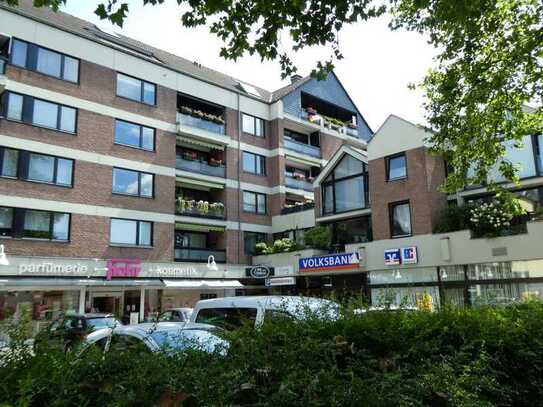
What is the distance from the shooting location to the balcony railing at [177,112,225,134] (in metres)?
31.1

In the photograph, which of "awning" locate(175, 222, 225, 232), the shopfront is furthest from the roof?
the shopfront

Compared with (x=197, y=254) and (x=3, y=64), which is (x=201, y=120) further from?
(x=3, y=64)

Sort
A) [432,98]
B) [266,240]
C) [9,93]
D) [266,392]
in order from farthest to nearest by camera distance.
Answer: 1. [266,240]
2. [9,93]
3. [432,98]
4. [266,392]

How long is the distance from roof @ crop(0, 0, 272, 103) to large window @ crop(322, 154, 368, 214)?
31.3ft

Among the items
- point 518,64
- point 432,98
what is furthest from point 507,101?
point 432,98

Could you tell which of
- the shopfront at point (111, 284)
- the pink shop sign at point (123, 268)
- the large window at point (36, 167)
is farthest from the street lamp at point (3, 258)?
the pink shop sign at point (123, 268)

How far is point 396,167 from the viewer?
26.8m

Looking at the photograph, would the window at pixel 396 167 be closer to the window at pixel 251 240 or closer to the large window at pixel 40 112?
the window at pixel 251 240

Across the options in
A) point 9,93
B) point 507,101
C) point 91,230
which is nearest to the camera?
point 507,101

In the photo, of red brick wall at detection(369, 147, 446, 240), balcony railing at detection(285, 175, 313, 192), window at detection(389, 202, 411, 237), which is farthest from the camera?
balcony railing at detection(285, 175, 313, 192)

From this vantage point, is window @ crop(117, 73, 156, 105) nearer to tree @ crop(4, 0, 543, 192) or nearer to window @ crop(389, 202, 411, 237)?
window @ crop(389, 202, 411, 237)

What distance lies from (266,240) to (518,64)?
25059mm

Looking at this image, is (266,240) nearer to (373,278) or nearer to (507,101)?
(373,278)

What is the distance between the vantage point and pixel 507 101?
482 inches
